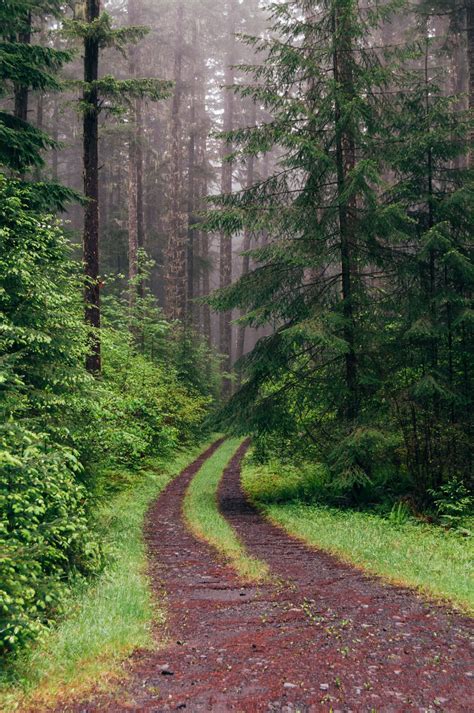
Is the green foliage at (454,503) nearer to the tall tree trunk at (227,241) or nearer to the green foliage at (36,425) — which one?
the green foliage at (36,425)

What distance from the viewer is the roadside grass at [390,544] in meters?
6.84

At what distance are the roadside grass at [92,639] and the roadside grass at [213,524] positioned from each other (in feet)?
4.88

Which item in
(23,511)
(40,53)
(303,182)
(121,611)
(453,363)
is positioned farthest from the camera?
(303,182)

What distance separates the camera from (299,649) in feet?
16.5

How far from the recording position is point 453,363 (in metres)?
12.6

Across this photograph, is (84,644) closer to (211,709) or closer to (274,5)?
(211,709)

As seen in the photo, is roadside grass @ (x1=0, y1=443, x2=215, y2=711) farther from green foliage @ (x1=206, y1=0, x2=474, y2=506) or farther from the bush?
green foliage @ (x1=206, y1=0, x2=474, y2=506)

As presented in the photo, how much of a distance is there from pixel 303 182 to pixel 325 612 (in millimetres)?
10811

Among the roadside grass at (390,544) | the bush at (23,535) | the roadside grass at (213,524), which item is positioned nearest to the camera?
the bush at (23,535)

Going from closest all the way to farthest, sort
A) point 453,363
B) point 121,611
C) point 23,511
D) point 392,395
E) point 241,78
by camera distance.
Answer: point 23,511 → point 121,611 → point 392,395 → point 453,363 → point 241,78

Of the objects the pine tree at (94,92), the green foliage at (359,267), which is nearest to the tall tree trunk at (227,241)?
the pine tree at (94,92)

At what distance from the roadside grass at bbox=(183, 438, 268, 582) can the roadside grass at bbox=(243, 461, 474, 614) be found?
4.31ft

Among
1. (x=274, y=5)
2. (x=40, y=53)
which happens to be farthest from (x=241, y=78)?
(x=40, y=53)

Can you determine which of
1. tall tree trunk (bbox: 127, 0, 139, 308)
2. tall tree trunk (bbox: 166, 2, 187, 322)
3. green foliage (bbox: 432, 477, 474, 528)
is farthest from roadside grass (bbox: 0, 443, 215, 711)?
tall tree trunk (bbox: 166, 2, 187, 322)
